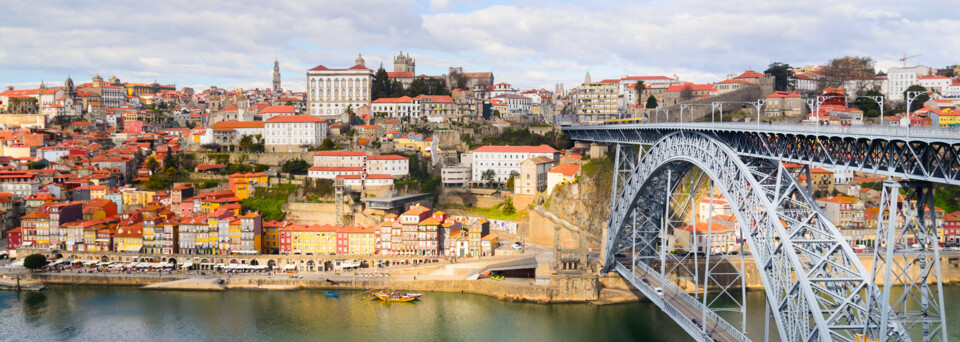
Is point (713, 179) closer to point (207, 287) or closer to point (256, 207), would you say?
point (207, 287)

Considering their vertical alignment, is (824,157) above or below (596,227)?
→ above

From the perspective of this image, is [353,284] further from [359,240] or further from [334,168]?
[334,168]

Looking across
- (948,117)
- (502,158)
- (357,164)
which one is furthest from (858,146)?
(357,164)

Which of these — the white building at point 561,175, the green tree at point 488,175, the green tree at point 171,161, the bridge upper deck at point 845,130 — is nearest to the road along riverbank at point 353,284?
the bridge upper deck at point 845,130

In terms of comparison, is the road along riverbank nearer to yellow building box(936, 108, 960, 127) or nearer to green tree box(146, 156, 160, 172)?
green tree box(146, 156, 160, 172)

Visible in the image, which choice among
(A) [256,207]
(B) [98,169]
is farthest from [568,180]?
(B) [98,169]

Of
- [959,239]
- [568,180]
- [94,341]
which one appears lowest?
[94,341]
